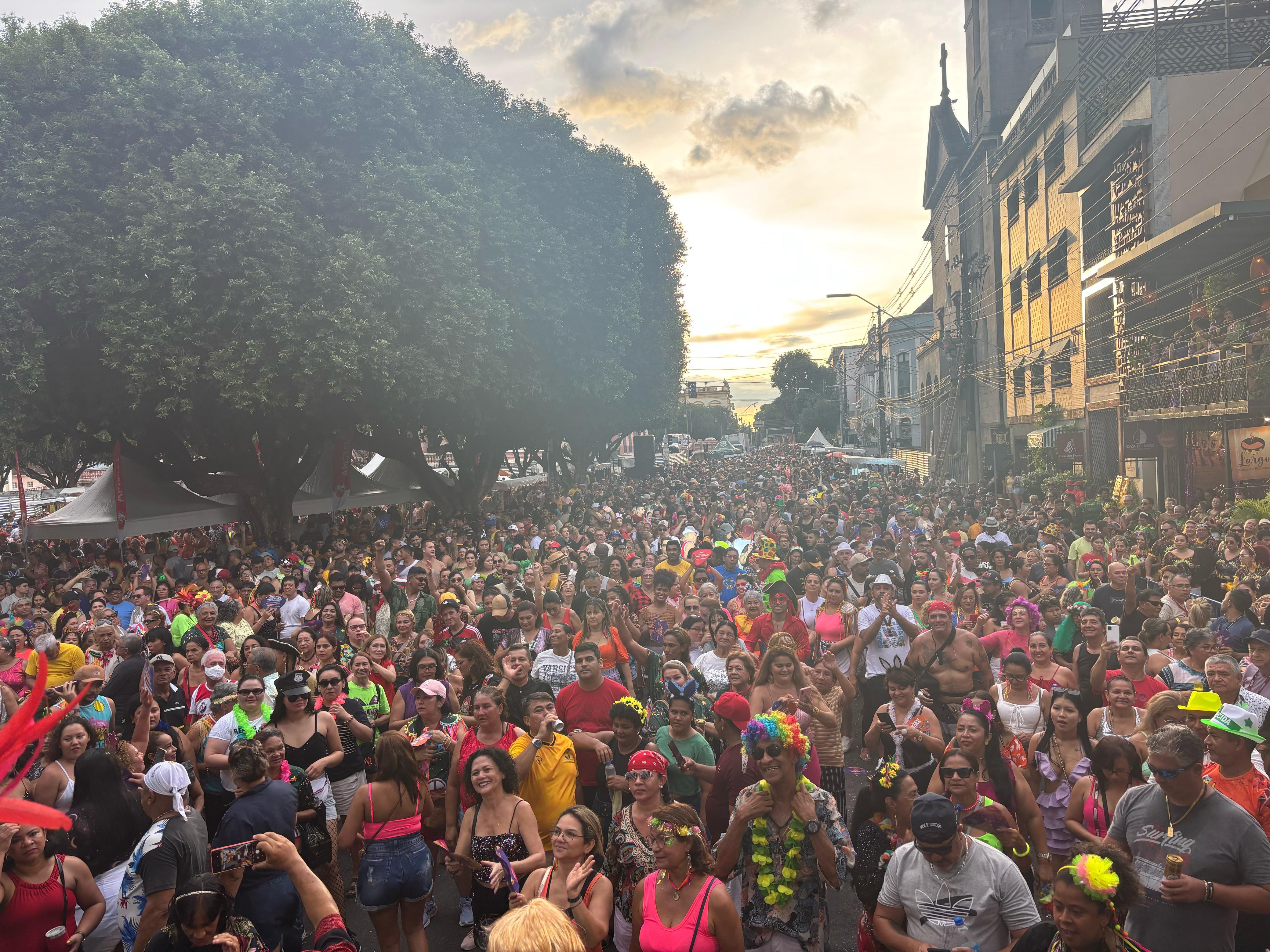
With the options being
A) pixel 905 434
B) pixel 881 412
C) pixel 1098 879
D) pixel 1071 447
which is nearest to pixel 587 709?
pixel 1098 879

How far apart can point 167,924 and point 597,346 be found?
77.3 feet

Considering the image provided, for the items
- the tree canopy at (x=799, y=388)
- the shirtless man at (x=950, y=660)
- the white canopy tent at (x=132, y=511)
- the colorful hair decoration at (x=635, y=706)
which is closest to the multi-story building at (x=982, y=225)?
the white canopy tent at (x=132, y=511)

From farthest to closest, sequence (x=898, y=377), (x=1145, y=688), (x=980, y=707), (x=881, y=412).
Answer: (x=898, y=377)
(x=881, y=412)
(x=1145, y=688)
(x=980, y=707)

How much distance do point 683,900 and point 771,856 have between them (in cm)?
65

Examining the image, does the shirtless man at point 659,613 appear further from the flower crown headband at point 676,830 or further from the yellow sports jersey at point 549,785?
the flower crown headband at point 676,830

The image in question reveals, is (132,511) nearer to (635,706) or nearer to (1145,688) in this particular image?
(635,706)

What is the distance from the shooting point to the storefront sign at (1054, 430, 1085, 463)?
2645 cm

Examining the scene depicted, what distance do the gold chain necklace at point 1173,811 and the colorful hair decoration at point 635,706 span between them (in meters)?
2.78

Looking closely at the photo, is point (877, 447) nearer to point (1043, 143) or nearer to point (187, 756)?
point (1043, 143)

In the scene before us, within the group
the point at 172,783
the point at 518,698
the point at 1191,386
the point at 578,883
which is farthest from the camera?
the point at 1191,386

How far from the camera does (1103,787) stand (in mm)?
A: 4715

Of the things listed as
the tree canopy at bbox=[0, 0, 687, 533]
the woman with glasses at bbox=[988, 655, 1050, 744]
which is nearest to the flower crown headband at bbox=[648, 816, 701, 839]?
the woman with glasses at bbox=[988, 655, 1050, 744]

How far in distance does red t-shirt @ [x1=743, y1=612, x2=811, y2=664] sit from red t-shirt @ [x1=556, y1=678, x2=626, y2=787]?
2.10 meters

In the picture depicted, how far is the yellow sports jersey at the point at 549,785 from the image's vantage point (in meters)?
5.21
